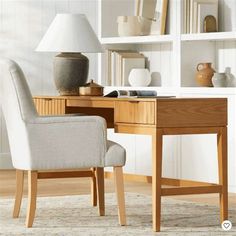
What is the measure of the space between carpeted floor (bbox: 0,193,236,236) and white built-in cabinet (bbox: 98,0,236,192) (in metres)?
0.73

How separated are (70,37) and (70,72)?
0.21 meters

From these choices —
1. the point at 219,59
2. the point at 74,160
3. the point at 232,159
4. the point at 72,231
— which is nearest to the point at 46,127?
the point at 74,160

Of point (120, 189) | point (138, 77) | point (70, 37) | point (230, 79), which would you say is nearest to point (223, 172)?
point (120, 189)

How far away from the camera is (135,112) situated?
179 inches

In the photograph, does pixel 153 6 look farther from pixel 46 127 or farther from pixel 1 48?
pixel 46 127

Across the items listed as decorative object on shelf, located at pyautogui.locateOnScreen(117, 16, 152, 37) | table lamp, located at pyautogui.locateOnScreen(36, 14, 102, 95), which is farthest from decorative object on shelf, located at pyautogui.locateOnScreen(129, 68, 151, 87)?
table lamp, located at pyautogui.locateOnScreen(36, 14, 102, 95)

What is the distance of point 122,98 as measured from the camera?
15.2ft

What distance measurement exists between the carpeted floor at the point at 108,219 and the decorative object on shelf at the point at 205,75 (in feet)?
3.55

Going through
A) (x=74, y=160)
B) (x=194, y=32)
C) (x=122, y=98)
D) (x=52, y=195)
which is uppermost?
(x=194, y=32)

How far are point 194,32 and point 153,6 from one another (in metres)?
0.61

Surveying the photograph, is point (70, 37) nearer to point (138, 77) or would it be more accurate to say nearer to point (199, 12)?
point (199, 12)

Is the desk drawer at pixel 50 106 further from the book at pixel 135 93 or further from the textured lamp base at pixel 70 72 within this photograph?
the book at pixel 135 93

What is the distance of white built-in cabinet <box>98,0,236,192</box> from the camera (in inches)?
238

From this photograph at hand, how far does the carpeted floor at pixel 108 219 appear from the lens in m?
4.34
